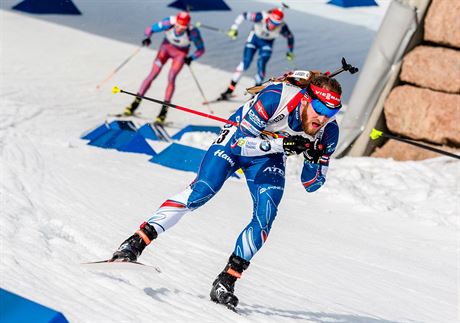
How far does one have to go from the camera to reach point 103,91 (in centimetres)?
1467

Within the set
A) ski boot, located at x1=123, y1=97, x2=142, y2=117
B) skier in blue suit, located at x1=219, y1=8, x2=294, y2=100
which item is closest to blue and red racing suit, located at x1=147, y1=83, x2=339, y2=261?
ski boot, located at x1=123, y1=97, x2=142, y2=117

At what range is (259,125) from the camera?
15.8 feet

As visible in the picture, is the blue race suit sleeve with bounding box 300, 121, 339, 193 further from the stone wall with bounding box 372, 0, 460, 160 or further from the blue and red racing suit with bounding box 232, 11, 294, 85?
the blue and red racing suit with bounding box 232, 11, 294, 85

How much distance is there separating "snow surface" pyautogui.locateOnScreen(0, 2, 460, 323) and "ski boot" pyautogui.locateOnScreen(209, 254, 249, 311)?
0.33ft

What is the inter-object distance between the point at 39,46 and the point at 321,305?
1220 centimetres

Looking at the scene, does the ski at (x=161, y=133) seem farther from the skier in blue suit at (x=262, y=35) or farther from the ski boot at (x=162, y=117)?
the skier in blue suit at (x=262, y=35)

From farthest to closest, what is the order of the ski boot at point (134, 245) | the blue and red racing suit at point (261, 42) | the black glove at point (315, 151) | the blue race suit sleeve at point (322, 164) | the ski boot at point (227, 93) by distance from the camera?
1. the ski boot at point (227, 93)
2. the blue and red racing suit at point (261, 42)
3. the blue race suit sleeve at point (322, 164)
4. the black glove at point (315, 151)
5. the ski boot at point (134, 245)

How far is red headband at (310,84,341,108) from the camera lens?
4.71 metres

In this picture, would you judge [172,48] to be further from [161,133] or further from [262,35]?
[262,35]

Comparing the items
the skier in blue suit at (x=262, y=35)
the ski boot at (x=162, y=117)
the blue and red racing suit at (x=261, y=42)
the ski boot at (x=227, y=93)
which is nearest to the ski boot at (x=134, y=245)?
the ski boot at (x=162, y=117)

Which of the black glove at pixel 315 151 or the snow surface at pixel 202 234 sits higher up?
the black glove at pixel 315 151

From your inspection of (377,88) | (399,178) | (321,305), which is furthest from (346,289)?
(377,88)

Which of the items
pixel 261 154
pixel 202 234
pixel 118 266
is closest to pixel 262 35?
pixel 202 234

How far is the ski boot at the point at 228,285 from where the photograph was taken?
15.5ft
